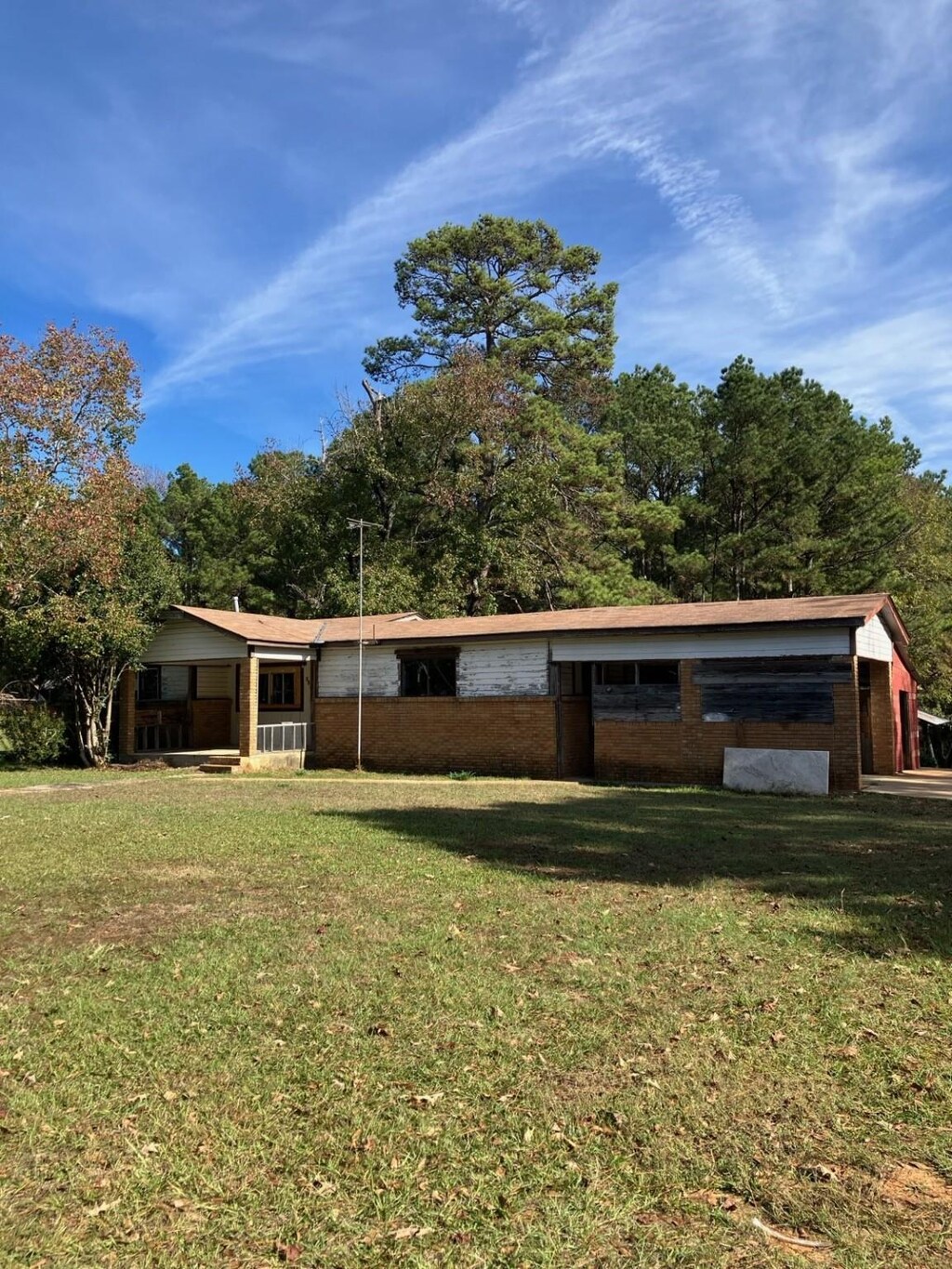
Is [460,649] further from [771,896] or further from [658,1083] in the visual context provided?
[658,1083]

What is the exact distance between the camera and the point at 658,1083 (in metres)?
3.80

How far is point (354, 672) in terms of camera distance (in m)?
21.6

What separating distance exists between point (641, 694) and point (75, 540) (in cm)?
1330

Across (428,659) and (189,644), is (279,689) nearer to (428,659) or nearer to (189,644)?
(189,644)

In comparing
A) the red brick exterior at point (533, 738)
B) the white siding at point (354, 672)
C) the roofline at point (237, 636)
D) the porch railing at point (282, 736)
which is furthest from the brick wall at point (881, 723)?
the porch railing at point (282, 736)

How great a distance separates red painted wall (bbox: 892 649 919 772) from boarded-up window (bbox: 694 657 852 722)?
5.58 m

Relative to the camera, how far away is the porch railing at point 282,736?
2083 centimetres

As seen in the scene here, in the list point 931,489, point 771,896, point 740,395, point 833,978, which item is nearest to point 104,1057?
→ point 833,978

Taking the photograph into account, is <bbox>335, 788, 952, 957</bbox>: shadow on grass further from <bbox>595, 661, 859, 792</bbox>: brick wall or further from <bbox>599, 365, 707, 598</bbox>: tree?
<bbox>599, 365, 707, 598</bbox>: tree

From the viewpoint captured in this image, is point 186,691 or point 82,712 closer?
point 82,712

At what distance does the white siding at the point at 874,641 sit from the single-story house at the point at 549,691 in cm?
7

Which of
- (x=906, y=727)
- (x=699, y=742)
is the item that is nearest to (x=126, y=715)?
(x=699, y=742)

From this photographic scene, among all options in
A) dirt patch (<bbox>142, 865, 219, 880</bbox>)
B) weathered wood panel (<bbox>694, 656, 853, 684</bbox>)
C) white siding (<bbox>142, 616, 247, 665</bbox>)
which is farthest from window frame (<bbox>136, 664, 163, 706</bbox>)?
dirt patch (<bbox>142, 865, 219, 880</bbox>)

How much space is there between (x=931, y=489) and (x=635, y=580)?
53.4 ft
